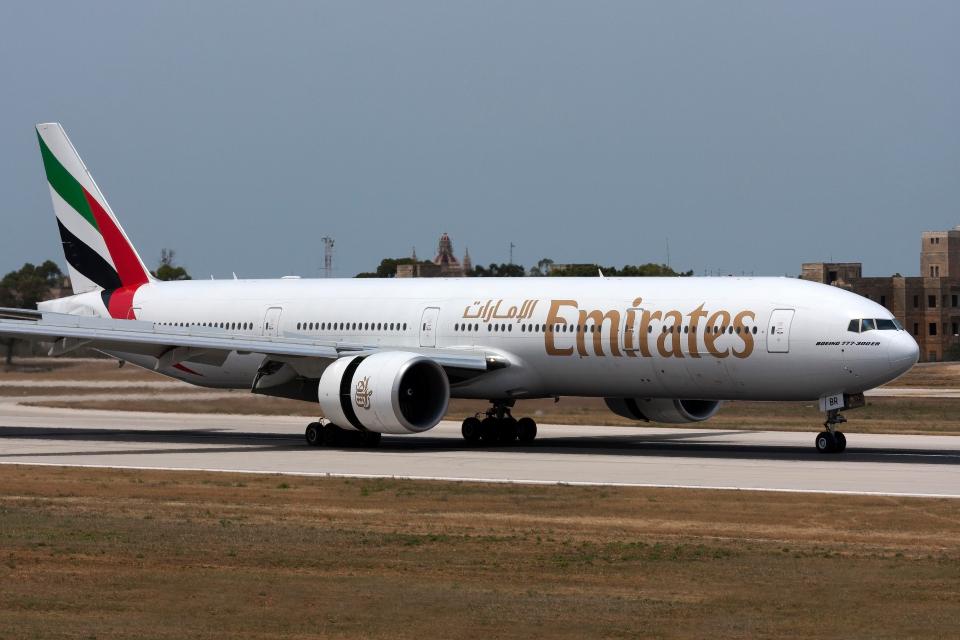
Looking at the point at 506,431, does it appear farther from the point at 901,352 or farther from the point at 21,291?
the point at 21,291

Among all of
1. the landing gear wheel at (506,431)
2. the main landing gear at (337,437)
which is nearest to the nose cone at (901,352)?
the landing gear wheel at (506,431)

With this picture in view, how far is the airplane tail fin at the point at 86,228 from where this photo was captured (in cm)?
4212

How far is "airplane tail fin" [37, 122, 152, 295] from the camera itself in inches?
1658

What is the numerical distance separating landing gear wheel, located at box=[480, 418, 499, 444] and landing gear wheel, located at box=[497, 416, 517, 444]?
94 millimetres

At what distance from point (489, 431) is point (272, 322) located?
659cm

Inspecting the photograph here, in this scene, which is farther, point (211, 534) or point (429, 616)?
point (211, 534)

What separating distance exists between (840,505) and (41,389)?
3217 centimetres

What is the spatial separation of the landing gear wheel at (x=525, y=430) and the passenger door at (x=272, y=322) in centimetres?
674

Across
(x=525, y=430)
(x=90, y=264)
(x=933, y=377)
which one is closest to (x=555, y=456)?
(x=525, y=430)

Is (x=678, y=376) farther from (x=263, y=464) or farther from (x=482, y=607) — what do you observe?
(x=482, y=607)

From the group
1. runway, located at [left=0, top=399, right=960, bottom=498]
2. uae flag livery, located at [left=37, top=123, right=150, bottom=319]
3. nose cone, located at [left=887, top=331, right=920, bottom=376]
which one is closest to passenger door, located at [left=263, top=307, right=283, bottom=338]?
runway, located at [left=0, top=399, right=960, bottom=498]

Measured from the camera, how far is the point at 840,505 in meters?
22.0

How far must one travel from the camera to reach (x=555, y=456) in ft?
104

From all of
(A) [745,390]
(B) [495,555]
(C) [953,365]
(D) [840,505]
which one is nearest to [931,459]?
(A) [745,390]
